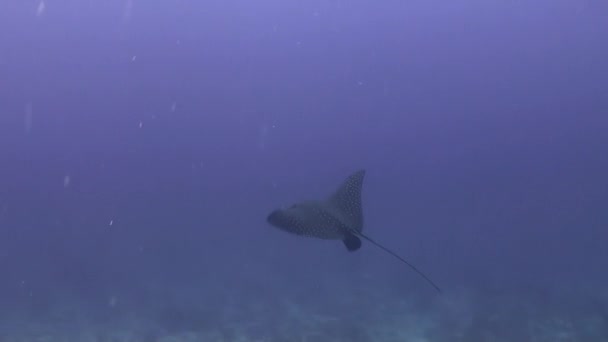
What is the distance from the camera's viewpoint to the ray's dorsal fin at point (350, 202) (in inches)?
236

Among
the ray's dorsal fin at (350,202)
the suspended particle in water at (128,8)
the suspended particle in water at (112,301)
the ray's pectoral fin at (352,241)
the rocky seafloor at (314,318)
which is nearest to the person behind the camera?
the ray's pectoral fin at (352,241)

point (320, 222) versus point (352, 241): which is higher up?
point (320, 222)

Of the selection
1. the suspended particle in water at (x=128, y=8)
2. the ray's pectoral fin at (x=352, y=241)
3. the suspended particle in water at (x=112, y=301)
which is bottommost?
the ray's pectoral fin at (x=352, y=241)

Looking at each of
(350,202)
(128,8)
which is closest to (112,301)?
(350,202)

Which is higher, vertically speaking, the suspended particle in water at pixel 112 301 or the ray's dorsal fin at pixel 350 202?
the suspended particle in water at pixel 112 301

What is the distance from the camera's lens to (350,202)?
20.7 feet

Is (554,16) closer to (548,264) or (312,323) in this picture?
(548,264)

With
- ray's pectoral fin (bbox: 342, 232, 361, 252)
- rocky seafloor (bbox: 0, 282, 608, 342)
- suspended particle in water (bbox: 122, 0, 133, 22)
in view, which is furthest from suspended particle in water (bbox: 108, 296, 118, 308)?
suspended particle in water (bbox: 122, 0, 133, 22)

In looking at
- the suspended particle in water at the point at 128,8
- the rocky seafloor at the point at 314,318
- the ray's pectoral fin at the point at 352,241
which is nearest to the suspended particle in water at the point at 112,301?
the rocky seafloor at the point at 314,318

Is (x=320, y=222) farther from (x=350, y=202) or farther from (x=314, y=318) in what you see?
(x=314, y=318)

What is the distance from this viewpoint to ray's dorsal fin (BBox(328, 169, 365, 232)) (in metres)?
5.99

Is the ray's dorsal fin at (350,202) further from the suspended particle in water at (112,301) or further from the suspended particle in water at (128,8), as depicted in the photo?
the suspended particle in water at (128,8)

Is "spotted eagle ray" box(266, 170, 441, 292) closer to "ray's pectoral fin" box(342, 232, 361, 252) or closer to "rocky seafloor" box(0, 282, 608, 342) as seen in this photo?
"ray's pectoral fin" box(342, 232, 361, 252)

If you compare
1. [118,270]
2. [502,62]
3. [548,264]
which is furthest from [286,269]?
[502,62]
